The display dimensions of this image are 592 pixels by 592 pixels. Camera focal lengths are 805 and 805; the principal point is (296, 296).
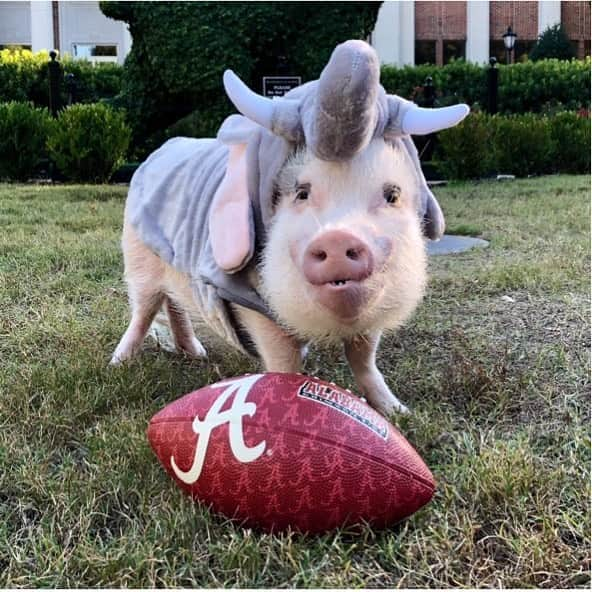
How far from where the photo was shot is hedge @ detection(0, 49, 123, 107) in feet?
43.9

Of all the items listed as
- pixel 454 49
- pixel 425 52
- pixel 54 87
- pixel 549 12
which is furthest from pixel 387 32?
pixel 54 87

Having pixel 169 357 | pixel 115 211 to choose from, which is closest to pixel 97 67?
pixel 115 211

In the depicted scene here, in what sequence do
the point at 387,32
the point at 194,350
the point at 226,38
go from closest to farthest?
the point at 194,350 → the point at 226,38 → the point at 387,32

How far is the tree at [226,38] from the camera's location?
1009 centimetres

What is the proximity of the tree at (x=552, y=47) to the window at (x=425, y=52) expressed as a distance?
2510mm

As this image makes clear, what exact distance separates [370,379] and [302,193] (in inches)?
30.0

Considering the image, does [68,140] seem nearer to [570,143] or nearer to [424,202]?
[570,143]

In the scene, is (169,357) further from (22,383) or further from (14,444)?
(14,444)

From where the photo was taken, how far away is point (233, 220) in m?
2.15

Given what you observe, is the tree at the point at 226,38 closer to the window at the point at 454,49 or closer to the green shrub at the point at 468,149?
the green shrub at the point at 468,149

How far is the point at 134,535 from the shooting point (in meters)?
1.74

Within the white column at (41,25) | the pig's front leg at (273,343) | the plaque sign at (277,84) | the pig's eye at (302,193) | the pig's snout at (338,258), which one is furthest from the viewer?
the white column at (41,25)

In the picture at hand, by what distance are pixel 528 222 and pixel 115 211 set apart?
3438 millimetres

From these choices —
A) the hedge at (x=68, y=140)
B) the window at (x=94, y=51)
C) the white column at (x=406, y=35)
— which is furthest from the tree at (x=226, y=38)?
the white column at (x=406, y=35)
